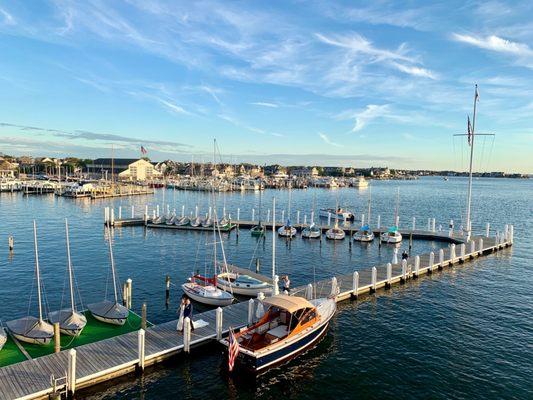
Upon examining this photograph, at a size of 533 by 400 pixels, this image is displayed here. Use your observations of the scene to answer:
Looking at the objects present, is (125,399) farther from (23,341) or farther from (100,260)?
(100,260)

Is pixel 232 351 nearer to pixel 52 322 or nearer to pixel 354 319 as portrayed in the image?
pixel 52 322

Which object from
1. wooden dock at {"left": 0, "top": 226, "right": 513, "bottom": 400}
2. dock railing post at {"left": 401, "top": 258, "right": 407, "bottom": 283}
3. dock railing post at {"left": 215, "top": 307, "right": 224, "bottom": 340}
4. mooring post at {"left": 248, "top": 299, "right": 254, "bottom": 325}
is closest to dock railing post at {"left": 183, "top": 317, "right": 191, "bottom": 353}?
wooden dock at {"left": 0, "top": 226, "right": 513, "bottom": 400}

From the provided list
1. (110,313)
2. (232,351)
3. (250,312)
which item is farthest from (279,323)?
(110,313)

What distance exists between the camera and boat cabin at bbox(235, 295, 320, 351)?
2200 centimetres

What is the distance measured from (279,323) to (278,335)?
3.94ft

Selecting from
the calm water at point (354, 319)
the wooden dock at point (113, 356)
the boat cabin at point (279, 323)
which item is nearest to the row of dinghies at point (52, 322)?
the wooden dock at point (113, 356)

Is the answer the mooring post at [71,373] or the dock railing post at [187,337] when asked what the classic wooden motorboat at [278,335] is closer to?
the dock railing post at [187,337]

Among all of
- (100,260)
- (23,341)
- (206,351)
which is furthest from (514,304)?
(100,260)

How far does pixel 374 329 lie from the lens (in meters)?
27.3

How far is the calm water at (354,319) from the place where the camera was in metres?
20.3

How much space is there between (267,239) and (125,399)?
4476cm

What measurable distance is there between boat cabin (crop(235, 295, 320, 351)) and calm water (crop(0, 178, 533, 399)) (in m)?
1.76

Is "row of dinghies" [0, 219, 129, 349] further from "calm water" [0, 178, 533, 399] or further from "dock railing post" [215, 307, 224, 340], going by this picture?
"dock railing post" [215, 307, 224, 340]

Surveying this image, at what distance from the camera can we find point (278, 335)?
888 inches
